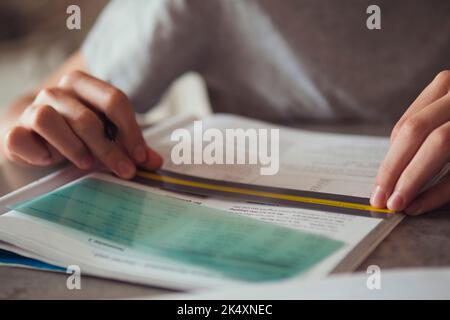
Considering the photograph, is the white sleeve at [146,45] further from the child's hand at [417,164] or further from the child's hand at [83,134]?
the child's hand at [417,164]

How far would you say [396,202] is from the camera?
40cm

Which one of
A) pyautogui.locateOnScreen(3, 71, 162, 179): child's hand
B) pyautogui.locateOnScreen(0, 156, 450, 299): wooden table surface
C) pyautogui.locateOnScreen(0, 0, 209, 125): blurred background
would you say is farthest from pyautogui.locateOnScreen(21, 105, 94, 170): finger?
pyautogui.locateOnScreen(0, 0, 209, 125): blurred background

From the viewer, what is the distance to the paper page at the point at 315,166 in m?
0.46

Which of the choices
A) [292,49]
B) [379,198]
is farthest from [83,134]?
[292,49]

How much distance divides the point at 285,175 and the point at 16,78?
1.52m

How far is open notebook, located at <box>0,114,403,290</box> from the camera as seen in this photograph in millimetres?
333

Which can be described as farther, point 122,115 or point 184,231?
point 122,115

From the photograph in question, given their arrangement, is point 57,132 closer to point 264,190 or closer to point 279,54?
point 264,190

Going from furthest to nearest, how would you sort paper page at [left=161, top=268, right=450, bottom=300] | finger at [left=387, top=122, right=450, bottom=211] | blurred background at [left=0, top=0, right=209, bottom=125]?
blurred background at [left=0, top=0, right=209, bottom=125] < finger at [left=387, top=122, right=450, bottom=211] < paper page at [left=161, top=268, right=450, bottom=300]

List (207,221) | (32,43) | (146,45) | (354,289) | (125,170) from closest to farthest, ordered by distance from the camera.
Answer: (354,289)
(207,221)
(125,170)
(146,45)
(32,43)

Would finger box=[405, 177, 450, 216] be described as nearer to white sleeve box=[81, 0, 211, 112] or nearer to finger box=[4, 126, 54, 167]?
finger box=[4, 126, 54, 167]

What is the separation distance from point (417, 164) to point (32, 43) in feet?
5.33

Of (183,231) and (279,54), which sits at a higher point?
(279,54)

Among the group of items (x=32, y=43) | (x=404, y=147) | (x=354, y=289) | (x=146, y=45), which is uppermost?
(x=32, y=43)
